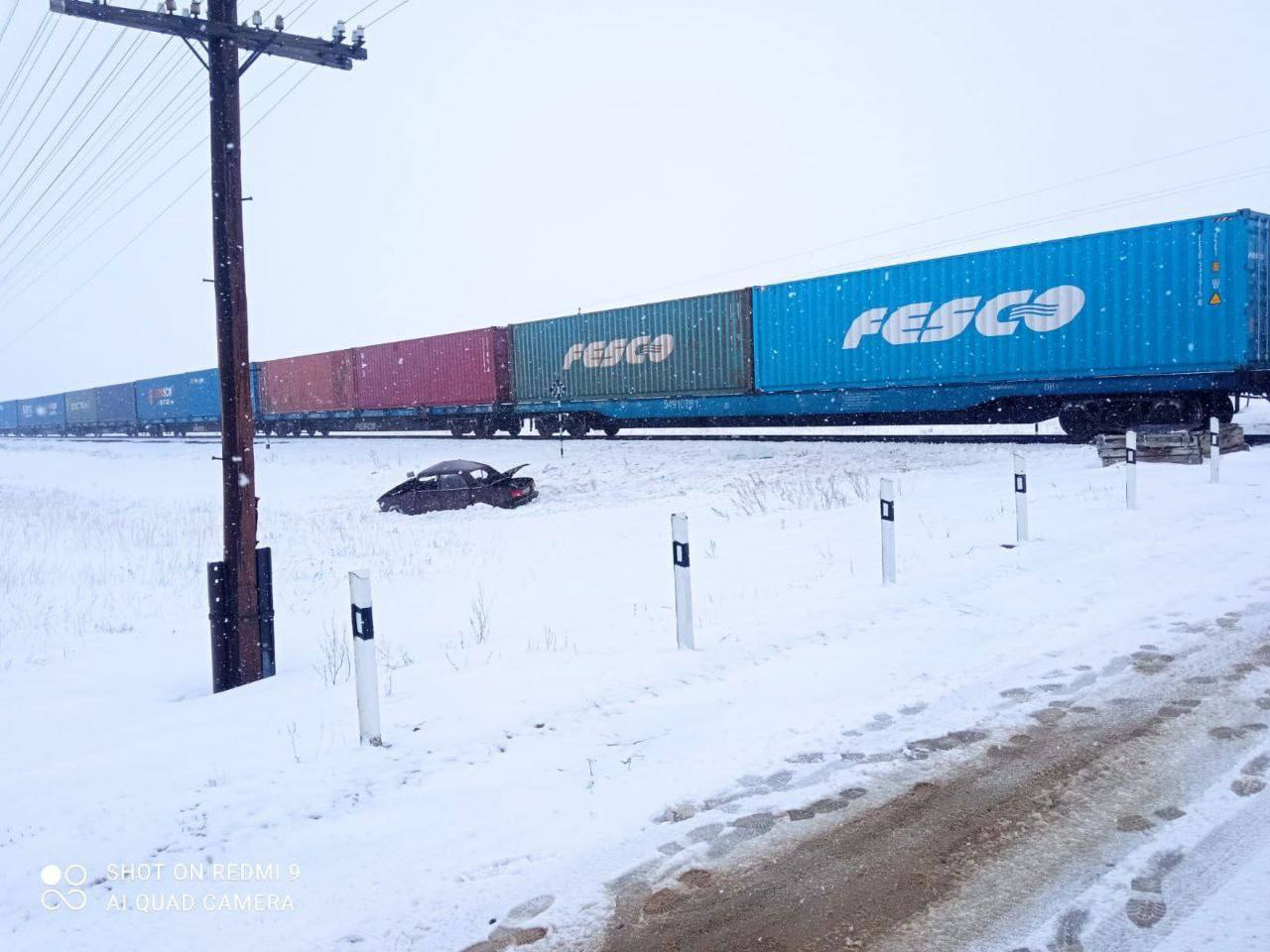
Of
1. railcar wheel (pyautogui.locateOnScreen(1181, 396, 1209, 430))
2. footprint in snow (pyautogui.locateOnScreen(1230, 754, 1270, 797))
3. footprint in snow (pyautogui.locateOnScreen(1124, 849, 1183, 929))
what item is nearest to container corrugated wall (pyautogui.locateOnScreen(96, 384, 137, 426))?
railcar wheel (pyautogui.locateOnScreen(1181, 396, 1209, 430))

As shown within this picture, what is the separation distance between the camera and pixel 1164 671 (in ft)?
16.6

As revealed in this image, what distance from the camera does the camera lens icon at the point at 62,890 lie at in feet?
10.7

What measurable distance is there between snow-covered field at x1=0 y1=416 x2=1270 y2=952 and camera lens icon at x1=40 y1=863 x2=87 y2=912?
0.05 meters

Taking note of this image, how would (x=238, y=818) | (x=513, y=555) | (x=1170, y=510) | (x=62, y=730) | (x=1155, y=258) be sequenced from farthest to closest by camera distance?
(x=1155, y=258)
(x=513, y=555)
(x=1170, y=510)
(x=62, y=730)
(x=238, y=818)

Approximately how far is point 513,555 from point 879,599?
20.5 ft

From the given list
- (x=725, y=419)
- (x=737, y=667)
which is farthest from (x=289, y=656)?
(x=725, y=419)

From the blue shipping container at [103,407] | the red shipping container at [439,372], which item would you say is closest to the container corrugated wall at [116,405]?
the blue shipping container at [103,407]

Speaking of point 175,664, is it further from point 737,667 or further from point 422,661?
point 737,667

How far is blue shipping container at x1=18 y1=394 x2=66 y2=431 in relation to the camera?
72125 mm

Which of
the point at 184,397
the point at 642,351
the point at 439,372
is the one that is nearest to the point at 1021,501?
the point at 642,351

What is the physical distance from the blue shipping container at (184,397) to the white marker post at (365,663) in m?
42.0

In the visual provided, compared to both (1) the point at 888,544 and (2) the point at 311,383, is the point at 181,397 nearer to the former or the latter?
(2) the point at 311,383

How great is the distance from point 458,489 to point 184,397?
38092 mm

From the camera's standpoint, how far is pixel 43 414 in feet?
254
